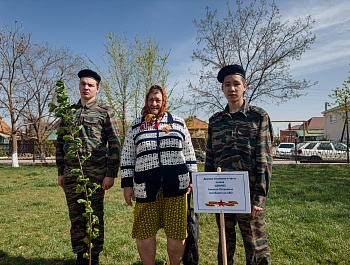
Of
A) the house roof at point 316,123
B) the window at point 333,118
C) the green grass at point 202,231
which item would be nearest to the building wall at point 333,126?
the window at point 333,118

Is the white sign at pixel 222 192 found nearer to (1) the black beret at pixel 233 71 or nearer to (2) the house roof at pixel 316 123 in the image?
(1) the black beret at pixel 233 71

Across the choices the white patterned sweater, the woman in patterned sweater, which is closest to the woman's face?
the woman in patterned sweater

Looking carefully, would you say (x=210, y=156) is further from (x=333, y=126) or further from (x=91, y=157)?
(x=333, y=126)

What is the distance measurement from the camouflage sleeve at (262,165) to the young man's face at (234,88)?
304 millimetres

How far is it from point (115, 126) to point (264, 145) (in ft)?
5.57

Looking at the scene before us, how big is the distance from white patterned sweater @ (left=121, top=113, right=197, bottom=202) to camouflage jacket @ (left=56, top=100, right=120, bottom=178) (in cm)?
40

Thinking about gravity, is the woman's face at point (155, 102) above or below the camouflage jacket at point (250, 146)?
above

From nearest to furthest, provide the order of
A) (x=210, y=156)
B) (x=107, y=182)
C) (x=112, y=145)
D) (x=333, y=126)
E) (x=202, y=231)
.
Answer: (x=210, y=156)
(x=107, y=182)
(x=112, y=145)
(x=202, y=231)
(x=333, y=126)

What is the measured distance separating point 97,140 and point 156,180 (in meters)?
0.93

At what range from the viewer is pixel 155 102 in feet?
8.73

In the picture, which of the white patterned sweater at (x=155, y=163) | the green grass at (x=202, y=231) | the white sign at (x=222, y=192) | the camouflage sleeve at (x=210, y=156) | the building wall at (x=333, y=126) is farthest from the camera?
the building wall at (x=333, y=126)

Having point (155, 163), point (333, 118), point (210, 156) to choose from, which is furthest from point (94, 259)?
point (333, 118)

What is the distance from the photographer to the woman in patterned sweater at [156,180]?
252 cm

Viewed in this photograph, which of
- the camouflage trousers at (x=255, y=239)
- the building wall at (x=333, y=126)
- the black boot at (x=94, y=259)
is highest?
the building wall at (x=333, y=126)
